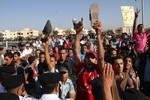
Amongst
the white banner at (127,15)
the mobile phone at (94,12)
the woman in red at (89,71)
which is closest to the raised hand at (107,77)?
the mobile phone at (94,12)

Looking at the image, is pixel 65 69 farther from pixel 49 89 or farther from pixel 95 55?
pixel 49 89

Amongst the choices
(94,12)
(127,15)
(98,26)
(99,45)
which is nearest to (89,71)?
(99,45)

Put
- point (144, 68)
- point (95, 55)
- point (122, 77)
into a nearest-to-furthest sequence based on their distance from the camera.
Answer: point (122, 77), point (95, 55), point (144, 68)

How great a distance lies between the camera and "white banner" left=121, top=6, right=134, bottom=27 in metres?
11.8

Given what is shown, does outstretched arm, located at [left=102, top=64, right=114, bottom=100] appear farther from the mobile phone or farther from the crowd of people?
the mobile phone

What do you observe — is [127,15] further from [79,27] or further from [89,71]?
[89,71]

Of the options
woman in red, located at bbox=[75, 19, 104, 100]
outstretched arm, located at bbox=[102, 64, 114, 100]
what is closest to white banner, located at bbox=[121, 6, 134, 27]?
woman in red, located at bbox=[75, 19, 104, 100]

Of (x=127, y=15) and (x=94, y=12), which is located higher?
(x=94, y=12)

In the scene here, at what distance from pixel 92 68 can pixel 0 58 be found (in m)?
5.08

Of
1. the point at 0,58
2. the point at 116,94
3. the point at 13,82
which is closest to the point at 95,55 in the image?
the point at 116,94

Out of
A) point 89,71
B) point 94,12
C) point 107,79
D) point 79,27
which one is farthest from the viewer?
point 79,27

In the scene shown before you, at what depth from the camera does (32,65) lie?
7.21 meters

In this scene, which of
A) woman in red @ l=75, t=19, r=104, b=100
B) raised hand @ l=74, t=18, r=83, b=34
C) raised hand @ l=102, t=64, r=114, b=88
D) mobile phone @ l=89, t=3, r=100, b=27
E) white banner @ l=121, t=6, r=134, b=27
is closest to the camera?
raised hand @ l=102, t=64, r=114, b=88

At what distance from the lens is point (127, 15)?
11953 millimetres
